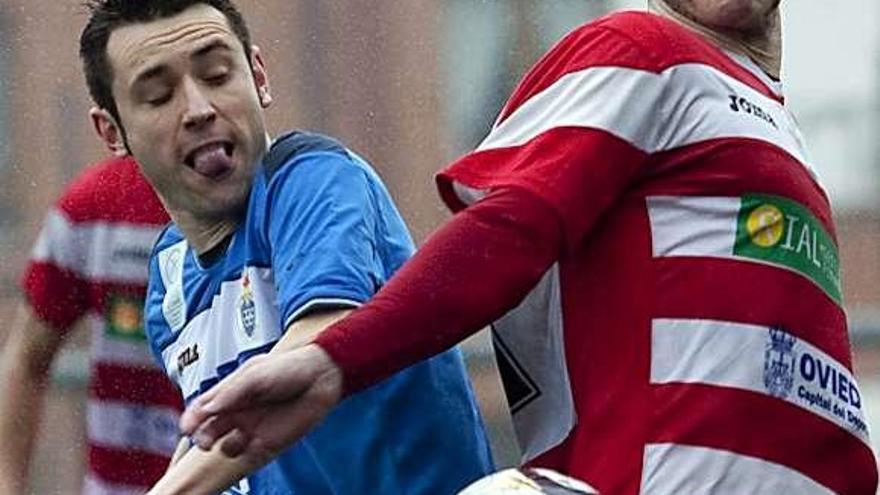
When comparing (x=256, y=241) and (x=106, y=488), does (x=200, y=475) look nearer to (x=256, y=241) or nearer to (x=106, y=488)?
(x=256, y=241)

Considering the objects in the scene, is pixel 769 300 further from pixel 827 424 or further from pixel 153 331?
pixel 153 331

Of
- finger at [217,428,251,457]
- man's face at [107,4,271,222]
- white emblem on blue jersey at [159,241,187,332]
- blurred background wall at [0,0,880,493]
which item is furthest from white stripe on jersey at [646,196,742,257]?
blurred background wall at [0,0,880,493]

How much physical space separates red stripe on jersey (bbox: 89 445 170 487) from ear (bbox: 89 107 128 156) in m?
0.84

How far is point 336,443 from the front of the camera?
3357 mm

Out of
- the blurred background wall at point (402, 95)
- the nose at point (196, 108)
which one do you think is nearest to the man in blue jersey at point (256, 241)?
the nose at point (196, 108)

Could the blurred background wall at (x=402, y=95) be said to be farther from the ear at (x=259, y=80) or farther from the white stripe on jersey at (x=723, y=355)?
the white stripe on jersey at (x=723, y=355)

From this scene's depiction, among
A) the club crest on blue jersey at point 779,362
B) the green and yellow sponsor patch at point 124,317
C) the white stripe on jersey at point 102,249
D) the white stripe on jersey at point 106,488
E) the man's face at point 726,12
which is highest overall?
the man's face at point 726,12

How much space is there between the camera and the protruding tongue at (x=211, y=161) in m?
3.47

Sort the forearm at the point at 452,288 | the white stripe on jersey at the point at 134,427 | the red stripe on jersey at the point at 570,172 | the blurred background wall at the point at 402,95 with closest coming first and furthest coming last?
1. the forearm at the point at 452,288
2. the red stripe on jersey at the point at 570,172
3. the white stripe on jersey at the point at 134,427
4. the blurred background wall at the point at 402,95

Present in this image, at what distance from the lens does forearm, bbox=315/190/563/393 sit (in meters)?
2.74

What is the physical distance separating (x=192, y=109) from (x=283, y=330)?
33 cm

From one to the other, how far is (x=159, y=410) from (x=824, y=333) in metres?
1.67

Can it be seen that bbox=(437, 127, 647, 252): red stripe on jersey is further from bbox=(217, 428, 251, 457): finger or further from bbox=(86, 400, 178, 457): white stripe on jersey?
bbox=(86, 400, 178, 457): white stripe on jersey

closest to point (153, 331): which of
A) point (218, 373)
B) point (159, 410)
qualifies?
point (218, 373)
